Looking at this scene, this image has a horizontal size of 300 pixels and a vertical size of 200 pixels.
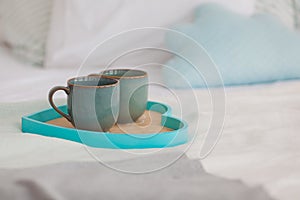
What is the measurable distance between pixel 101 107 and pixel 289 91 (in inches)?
22.8

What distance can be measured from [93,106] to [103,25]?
703 millimetres

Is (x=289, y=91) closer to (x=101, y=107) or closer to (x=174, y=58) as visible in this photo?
(x=174, y=58)

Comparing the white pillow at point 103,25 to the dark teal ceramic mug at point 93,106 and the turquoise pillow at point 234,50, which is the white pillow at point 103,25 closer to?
the turquoise pillow at point 234,50

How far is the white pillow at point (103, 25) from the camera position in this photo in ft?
4.67

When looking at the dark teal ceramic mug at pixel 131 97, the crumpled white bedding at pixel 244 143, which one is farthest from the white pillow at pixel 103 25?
the dark teal ceramic mug at pixel 131 97

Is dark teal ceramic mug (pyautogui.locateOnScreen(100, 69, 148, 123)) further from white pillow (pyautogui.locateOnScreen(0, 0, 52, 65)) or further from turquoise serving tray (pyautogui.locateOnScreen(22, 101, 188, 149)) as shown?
white pillow (pyautogui.locateOnScreen(0, 0, 52, 65))

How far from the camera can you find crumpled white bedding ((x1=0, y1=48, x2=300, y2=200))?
2.16 ft

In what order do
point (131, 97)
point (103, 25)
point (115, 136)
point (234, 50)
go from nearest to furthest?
point (115, 136) → point (131, 97) → point (234, 50) → point (103, 25)

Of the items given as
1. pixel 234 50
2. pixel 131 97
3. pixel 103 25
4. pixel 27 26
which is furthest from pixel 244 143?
pixel 27 26

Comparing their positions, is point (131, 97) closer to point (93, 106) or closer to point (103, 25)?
point (93, 106)

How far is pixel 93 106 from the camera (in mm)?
771

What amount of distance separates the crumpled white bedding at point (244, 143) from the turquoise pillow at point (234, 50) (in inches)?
2.9

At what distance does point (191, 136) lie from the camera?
32.1 inches

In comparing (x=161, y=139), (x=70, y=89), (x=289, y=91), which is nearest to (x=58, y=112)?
(x=70, y=89)
